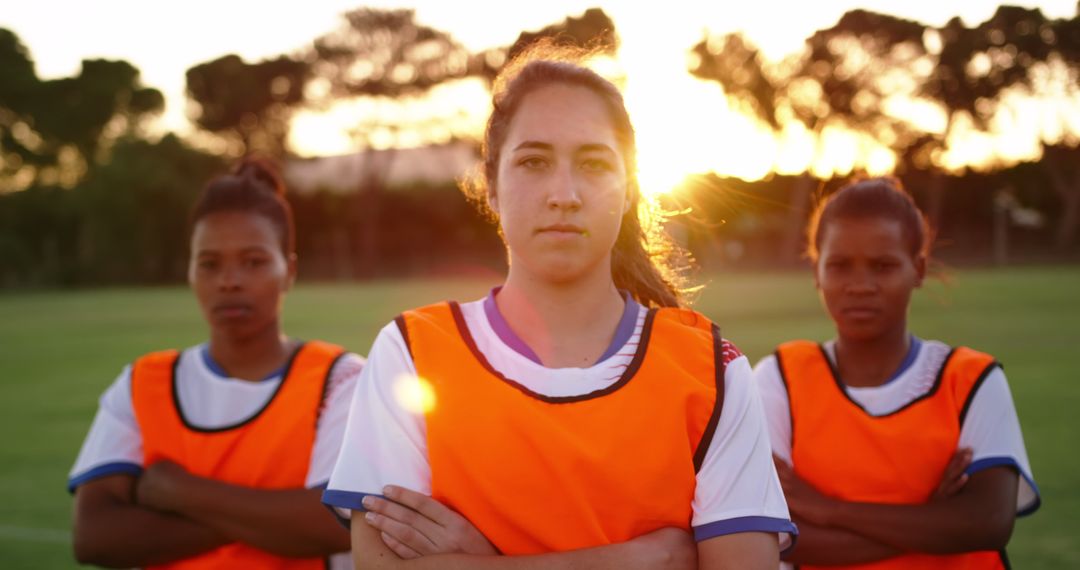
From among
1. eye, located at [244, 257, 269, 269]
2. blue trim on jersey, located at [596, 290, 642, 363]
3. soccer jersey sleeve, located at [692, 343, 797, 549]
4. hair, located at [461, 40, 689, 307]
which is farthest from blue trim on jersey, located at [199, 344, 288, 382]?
soccer jersey sleeve, located at [692, 343, 797, 549]

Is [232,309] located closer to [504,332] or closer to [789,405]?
[504,332]

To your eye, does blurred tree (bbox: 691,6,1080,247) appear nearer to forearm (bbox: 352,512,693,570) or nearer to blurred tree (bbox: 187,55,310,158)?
blurred tree (bbox: 187,55,310,158)

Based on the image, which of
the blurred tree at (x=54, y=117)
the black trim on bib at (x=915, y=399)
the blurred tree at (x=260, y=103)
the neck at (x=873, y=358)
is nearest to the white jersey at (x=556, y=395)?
the black trim on bib at (x=915, y=399)

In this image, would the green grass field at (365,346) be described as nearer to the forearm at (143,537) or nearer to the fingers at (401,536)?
the forearm at (143,537)

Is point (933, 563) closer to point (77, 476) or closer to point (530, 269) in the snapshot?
point (530, 269)

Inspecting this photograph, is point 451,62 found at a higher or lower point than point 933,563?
higher

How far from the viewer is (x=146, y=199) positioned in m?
46.9

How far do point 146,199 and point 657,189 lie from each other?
47.9 meters

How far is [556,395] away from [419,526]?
339 mm

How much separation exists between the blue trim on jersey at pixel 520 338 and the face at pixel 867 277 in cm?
94

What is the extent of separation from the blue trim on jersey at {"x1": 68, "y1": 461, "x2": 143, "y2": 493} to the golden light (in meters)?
1.15

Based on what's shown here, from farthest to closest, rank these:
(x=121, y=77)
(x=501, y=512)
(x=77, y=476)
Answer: (x=121, y=77), (x=77, y=476), (x=501, y=512)

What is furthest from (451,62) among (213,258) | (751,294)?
(213,258)

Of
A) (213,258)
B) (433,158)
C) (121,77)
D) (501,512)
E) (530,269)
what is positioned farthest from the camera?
(121,77)
